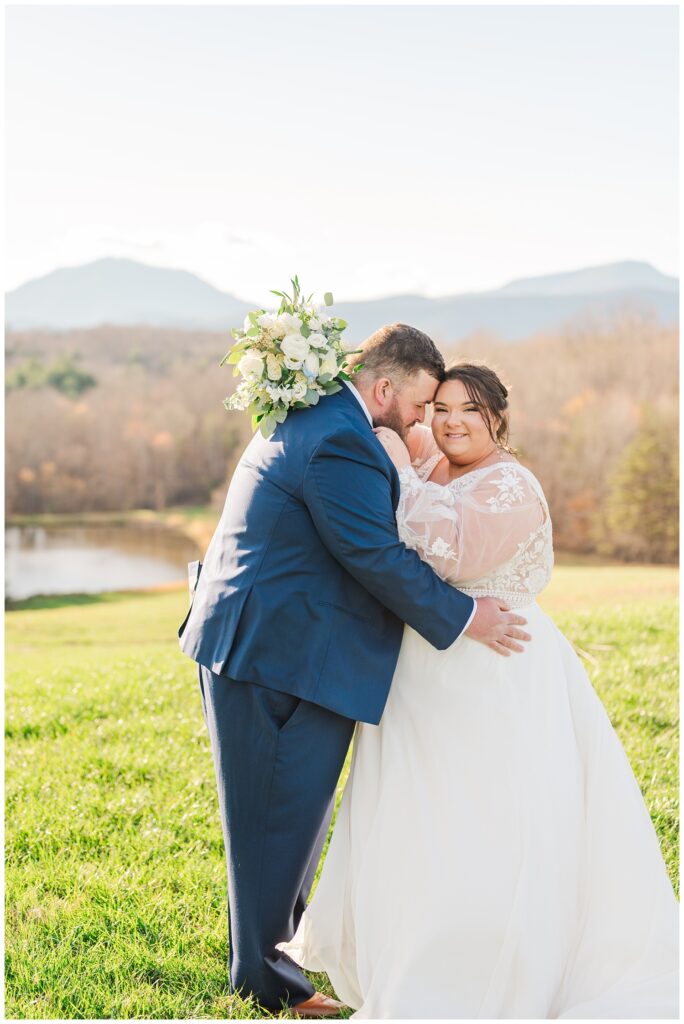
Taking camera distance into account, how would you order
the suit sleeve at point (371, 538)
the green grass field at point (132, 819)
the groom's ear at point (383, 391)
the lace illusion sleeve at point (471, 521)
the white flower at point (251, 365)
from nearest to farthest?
the suit sleeve at point (371, 538)
the lace illusion sleeve at point (471, 521)
the white flower at point (251, 365)
the groom's ear at point (383, 391)
the green grass field at point (132, 819)

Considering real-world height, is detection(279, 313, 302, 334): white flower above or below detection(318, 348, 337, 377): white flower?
above

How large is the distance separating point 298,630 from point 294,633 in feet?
0.06

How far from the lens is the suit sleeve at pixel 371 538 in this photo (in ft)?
10.4

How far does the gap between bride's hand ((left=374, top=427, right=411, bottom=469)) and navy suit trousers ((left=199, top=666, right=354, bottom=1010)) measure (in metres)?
0.90

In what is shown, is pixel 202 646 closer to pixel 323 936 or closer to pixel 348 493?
pixel 348 493

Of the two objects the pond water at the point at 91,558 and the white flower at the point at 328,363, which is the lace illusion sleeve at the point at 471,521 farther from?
the pond water at the point at 91,558

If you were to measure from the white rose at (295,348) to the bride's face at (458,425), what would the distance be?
53 centimetres

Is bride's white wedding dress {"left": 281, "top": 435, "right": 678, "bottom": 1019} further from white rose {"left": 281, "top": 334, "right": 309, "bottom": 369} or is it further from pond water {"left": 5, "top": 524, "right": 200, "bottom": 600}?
pond water {"left": 5, "top": 524, "right": 200, "bottom": 600}

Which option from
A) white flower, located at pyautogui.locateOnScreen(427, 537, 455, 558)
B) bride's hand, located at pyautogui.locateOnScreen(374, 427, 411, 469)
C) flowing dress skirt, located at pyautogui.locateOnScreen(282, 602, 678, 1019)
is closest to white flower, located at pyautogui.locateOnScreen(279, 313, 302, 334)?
bride's hand, located at pyautogui.locateOnScreen(374, 427, 411, 469)

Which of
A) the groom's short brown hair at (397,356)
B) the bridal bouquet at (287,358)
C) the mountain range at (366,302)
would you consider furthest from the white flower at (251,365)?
the mountain range at (366,302)

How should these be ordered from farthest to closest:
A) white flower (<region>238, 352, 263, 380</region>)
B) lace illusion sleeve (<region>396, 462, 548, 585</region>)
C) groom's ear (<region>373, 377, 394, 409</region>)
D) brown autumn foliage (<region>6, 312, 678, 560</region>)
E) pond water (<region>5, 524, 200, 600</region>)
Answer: pond water (<region>5, 524, 200, 600</region>), brown autumn foliage (<region>6, 312, 678, 560</region>), groom's ear (<region>373, 377, 394, 409</region>), white flower (<region>238, 352, 263, 380</region>), lace illusion sleeve (<region>396, 462, 548, 585</region>)

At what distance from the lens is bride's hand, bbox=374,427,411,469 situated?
3434mm

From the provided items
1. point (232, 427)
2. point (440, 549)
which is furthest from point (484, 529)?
point (232, 427)

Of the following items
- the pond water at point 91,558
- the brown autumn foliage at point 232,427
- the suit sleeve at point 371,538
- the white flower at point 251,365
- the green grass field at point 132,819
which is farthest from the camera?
the pond water at point 91,558
